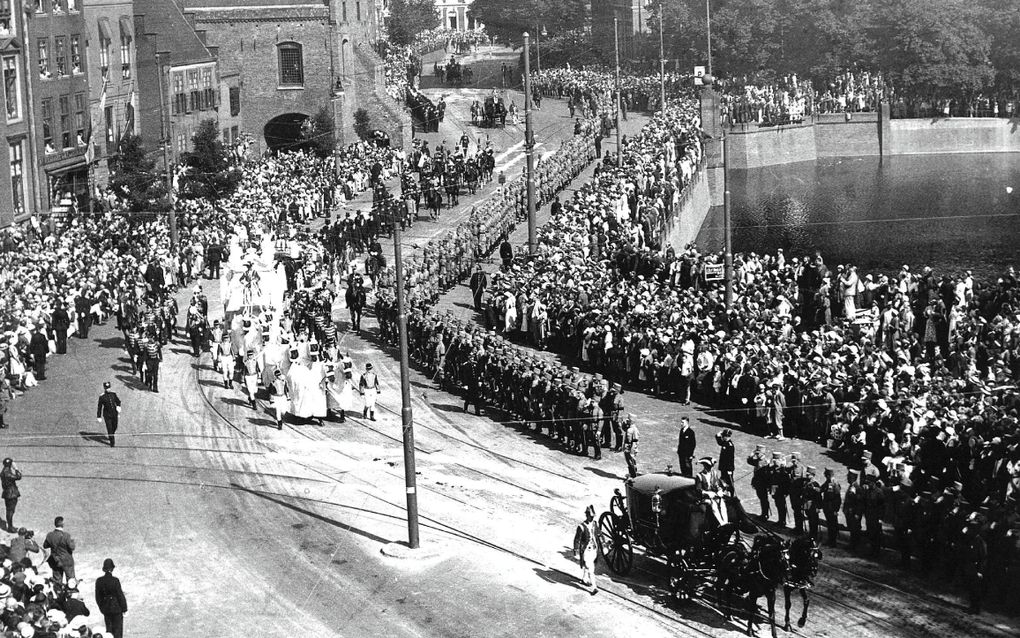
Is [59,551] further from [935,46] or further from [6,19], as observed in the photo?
[935,46]

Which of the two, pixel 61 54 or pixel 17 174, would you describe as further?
pixel 61 54

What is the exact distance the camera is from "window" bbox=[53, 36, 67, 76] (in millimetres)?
69375

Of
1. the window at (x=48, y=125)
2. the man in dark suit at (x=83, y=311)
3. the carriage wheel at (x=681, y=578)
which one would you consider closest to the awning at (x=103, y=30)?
the window at (x=48, y=125)

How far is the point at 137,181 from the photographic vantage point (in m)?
64.3

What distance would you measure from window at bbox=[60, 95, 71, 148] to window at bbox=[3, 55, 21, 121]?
3557 millimetres

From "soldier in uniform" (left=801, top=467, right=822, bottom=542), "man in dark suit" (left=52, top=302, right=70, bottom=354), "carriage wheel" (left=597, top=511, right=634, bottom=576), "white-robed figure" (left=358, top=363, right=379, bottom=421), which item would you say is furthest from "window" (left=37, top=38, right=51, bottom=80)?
"soldier in uniform" (left=801, top=467, right=822, bottom=542)

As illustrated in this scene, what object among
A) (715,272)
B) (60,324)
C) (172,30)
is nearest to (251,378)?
(60,324)

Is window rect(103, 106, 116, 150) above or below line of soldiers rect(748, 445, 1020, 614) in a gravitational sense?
above

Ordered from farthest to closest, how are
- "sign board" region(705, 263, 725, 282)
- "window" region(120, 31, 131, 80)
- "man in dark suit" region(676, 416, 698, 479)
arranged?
"window" region(120, 31, 131, 80)
"sign board" region(705, 263, 725, 282)
"man in dark suit" region(676, 416, 698, 479)

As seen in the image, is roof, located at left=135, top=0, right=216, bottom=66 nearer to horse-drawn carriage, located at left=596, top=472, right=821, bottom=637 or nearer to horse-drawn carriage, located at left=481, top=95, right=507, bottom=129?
horse-drawn carriage, located at left=481, top=95, right=507, bottom=129

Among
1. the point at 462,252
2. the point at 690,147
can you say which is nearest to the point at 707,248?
the point at 690,147

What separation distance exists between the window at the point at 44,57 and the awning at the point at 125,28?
9.48 m

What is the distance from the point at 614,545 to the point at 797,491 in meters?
4.30

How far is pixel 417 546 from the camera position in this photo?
3052 cm
